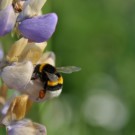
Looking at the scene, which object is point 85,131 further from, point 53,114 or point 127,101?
point 127,101

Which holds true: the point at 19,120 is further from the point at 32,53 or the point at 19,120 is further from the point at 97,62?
the point at 97,62

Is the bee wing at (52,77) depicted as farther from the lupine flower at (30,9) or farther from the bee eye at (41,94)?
the lupine flower at (30,9)

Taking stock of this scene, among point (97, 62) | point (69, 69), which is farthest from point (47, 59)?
point (97, 62)

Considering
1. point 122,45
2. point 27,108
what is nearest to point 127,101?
point 122,45

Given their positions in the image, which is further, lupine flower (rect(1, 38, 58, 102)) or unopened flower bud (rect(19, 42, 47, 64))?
unopened flower bud (rect(19, 42, 47, 64))

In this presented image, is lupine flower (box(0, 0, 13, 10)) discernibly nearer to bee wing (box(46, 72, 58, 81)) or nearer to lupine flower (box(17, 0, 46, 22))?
lupine flower (box(17, 0, 46, 22))

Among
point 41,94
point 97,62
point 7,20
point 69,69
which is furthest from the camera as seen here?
point 97,62

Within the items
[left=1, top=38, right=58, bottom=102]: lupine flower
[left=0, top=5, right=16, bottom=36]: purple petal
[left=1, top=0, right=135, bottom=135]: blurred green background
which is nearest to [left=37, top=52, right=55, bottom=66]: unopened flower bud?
[left=1, top=38, right=58, bottom=102]: lupine flower

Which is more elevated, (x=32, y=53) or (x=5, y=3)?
(x=5, y=3)
